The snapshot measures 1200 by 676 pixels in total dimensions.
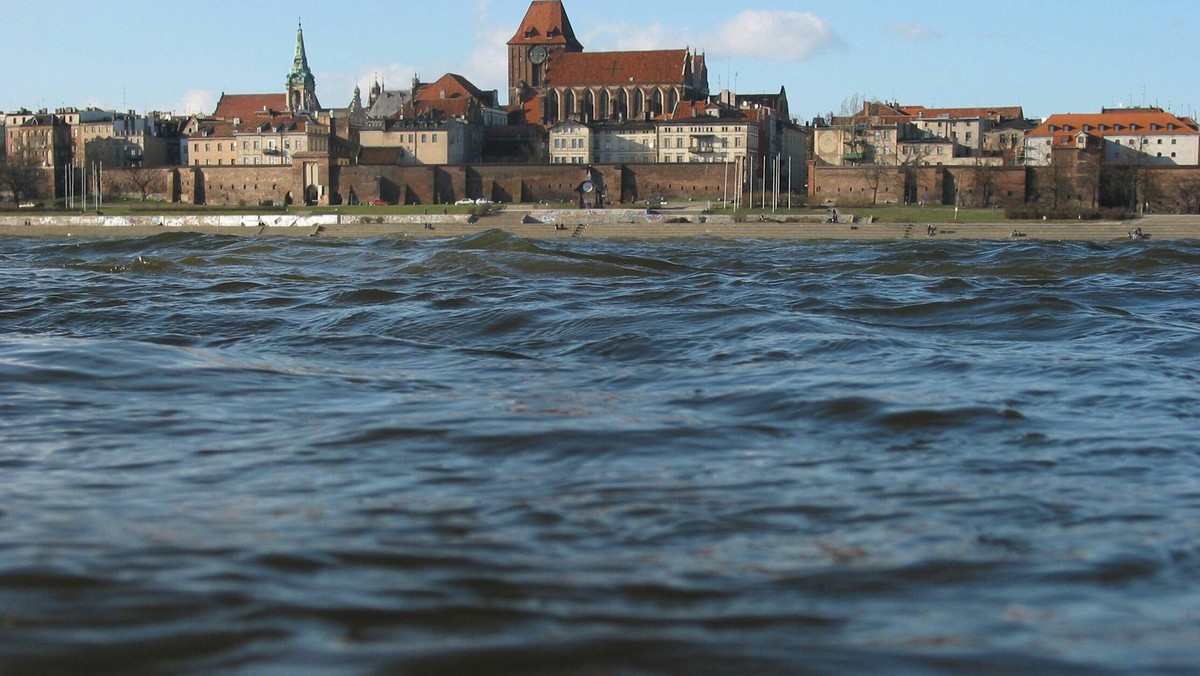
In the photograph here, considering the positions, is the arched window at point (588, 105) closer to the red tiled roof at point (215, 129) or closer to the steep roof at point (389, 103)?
the steep roof at point (389, 103)

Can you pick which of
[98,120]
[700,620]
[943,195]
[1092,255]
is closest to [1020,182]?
[943,195]

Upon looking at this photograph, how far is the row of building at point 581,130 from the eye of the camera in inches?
3356

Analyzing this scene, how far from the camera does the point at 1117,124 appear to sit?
84.1 m

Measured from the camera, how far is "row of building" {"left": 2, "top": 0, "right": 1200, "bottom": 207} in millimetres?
85250

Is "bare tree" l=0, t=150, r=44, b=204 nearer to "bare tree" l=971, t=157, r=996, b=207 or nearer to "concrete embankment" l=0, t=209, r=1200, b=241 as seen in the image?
"concrete embankment" l=0, t=209, r=1200, b=241

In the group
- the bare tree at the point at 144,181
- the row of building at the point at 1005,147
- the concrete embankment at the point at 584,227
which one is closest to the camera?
the concrete embankment at the point at 584,227

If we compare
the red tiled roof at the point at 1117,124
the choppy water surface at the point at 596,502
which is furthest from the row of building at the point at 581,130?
the choppy water surface at the point at 596,502

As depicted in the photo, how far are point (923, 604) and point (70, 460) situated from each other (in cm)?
404

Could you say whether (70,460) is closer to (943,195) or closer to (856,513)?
(856,513)

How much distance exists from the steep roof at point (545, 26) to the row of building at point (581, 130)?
4.4 inches

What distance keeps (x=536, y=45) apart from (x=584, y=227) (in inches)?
2043

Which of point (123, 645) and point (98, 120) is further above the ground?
point (98, 120)

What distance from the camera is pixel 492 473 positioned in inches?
242

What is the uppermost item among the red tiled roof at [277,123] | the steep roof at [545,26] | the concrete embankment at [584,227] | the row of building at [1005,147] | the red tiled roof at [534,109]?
the steep roof at [545,26]
